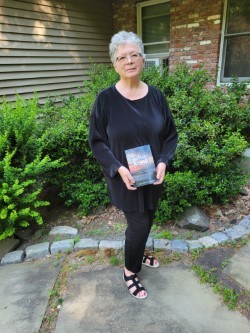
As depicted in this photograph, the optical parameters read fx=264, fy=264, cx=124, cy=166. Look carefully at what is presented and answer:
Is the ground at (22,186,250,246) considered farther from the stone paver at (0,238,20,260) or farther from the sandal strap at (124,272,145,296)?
the sandal strap at (124,272,145,296)

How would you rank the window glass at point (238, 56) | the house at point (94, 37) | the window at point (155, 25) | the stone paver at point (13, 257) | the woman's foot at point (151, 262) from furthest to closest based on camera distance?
the window at point (155, 25) → the window glass at point (238, 56) → the house at point (94, 37) → the stone paver at point (13, 257) → the woman's foot at point (151, 262)

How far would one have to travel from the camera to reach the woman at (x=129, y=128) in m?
1.51

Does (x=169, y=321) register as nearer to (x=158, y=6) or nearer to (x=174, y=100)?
(x=174, y=100)

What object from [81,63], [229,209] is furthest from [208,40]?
[229,209]

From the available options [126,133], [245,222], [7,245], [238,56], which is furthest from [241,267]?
[238,56]

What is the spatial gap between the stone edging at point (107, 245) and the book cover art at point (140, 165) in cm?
109

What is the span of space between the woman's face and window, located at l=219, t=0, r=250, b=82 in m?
4.17

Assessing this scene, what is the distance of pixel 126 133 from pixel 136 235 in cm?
73

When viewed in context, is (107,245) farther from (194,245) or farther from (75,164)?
(75,164)

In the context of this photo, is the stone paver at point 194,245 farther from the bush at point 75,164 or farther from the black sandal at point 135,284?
the bush at point 75,164

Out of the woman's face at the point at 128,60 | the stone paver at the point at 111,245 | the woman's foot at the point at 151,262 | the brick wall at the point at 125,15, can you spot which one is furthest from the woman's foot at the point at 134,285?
the brick wall at the point at 125,15

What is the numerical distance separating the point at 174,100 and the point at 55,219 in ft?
6.45

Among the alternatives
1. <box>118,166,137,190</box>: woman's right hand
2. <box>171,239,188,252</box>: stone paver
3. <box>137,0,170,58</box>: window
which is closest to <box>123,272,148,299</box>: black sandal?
<box>171,239,188,252</box>: stone paver

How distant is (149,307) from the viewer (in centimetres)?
184
